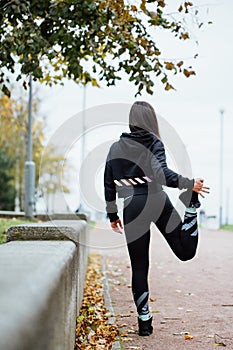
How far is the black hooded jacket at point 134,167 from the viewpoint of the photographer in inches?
224

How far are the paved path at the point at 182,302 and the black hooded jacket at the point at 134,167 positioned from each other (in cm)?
131

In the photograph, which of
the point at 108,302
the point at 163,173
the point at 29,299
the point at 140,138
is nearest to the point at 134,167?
the point at 140,138

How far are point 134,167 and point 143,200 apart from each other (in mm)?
341

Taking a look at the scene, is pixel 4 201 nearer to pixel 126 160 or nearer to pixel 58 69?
pixel 58 69

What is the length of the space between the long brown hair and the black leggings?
2.19ft

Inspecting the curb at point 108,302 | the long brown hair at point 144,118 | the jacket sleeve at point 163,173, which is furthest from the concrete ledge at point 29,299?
the long brown hair at point 144,118

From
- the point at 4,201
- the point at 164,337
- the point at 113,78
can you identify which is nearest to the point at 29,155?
the point at 113,78

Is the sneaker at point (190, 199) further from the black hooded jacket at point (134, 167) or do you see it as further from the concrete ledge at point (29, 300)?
the concrete ledge at point (29, 300)

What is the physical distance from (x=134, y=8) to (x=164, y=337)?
5.04m

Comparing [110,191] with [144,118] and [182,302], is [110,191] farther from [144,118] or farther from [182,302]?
[182,302]

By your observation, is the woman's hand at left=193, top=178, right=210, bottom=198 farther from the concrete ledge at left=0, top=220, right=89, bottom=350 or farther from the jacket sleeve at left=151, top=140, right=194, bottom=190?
the concrete ledge at left=0, top=220, right=89, bottom=350

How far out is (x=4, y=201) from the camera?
139 feet

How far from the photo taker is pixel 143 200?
5754 millimetres

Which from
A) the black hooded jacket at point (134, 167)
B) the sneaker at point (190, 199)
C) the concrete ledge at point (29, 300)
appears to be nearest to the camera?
the concrete ledge at point (29, 300)
